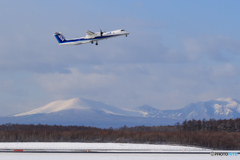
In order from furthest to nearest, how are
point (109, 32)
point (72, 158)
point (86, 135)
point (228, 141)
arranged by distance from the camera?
1. point (86, 135)
2. point (228, 141)
3. point (109, 32)
4. point (72, 158)

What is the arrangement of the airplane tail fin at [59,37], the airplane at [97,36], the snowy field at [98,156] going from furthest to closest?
1. the airplane tail fin at [59,37]
2. the airplane at [97,36]
3. the snowy field at [98,156]

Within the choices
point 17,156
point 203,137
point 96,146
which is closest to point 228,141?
point 203,137

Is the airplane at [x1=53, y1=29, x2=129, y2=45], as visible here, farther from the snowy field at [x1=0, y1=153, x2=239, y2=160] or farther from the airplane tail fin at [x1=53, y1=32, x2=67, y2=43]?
the snowy field at [x1=0, y1=153, x2=239, y2=160]

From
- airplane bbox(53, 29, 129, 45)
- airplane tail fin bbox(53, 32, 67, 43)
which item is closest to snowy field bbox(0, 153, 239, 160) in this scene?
airplane bbox(53, 29, 129, 45)

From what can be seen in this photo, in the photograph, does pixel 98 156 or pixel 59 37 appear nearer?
pixel 98 156

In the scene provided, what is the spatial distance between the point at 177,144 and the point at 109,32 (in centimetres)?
4497

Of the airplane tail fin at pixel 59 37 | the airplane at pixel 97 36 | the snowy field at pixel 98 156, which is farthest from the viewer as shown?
the airplane tail fin at pixel 59 37

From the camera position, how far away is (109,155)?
88312 millimetres

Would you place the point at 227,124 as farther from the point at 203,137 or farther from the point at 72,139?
the point at 72,139

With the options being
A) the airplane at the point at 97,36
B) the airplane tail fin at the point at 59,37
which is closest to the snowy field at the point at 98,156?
the airplane at the point at 97,36

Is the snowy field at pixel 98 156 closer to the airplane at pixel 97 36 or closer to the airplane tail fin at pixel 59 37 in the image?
the airplane at pixel 97 36

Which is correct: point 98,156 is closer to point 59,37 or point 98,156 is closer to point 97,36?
point 97,36

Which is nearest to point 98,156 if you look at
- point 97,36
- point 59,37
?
point 97,36

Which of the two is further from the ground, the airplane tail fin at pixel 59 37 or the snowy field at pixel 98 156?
the airplane tail fin at pixel 59 37
